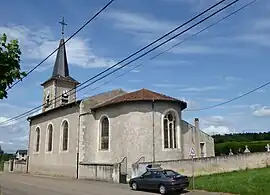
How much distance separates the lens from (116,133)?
28219 millimetres

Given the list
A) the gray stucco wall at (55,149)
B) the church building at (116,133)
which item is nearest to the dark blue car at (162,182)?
the church building at (116,133)

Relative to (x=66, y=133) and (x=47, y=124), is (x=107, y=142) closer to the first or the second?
(x=66, y=133)

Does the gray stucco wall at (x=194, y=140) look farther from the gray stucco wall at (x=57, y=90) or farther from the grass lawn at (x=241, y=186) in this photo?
the gray stucco wall at (x=57, y=90)

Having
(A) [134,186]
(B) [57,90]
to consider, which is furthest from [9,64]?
(B) [57,90]

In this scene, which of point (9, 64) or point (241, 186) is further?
point (241, 186)

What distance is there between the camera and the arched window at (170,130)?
1099 inches

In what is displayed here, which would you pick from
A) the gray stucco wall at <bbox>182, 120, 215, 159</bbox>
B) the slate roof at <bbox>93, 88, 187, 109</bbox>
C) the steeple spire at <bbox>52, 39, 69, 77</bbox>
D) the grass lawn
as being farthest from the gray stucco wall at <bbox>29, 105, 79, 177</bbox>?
the grass lawn

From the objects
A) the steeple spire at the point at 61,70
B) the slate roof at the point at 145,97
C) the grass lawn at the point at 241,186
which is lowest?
the grass lawn at the point at 241,186

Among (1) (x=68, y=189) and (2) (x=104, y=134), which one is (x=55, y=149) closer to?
(2) (x=104, y=134)

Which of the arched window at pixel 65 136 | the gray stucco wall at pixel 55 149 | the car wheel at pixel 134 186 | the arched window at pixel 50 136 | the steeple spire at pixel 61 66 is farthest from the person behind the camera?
the steeple spire at pixel 61 66

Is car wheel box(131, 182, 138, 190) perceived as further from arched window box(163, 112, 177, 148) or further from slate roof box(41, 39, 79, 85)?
slate roof box(41, 39, 79, 85)

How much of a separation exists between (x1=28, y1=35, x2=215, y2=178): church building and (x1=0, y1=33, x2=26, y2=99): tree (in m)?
16.2

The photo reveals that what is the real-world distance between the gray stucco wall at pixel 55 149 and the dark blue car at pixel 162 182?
12610 mm

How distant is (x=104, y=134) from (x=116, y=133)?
7.66 feet
